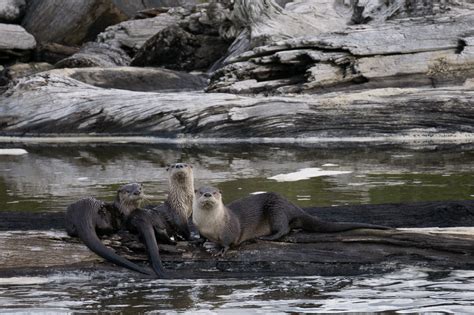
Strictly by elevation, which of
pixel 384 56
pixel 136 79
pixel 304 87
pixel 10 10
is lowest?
Answer: pixel 304 87

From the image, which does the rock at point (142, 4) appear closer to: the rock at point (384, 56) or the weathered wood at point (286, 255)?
the rock at point (384, 56)

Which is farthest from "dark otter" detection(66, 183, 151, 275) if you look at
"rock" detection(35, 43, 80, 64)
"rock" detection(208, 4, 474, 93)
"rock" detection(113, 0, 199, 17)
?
"rock" detection(113, 0, 199, 17)

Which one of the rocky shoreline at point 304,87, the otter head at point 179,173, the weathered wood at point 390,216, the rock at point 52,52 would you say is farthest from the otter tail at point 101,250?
the rock at point 52,52

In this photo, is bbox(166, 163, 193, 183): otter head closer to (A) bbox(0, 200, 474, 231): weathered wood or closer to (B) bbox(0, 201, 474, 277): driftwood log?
(A) bbox(0, 200, 474, 231): weathered wood

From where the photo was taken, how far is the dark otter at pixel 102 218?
20.3 ft

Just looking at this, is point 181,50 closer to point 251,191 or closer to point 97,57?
Answer: point 97,57

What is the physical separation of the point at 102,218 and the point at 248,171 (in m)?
4.95

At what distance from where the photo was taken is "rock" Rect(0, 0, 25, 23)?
24.4m

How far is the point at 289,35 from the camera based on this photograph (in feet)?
54.0

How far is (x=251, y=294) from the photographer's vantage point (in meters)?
5.88

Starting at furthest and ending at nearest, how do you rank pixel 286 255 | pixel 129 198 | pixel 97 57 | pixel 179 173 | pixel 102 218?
pixel 97 57 < pixel 179 173 < pixel 129 198 < pixel 102 218 < pixel 286 255

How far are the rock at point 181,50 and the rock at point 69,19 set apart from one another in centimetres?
374

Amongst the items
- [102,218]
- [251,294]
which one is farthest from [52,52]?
[251,294]

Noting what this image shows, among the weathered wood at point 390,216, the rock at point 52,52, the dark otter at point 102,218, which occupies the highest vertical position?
the rock at point 52,52
